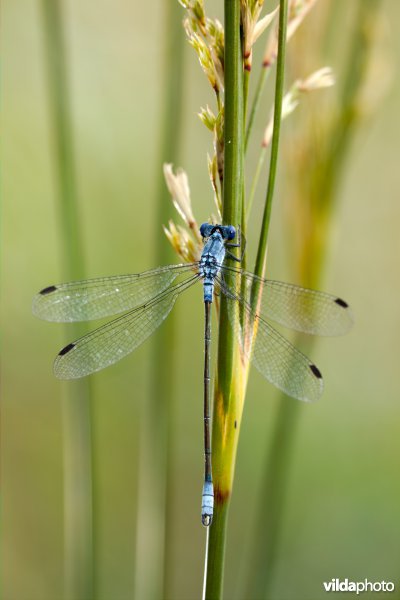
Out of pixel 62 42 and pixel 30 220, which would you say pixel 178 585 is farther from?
pixel 62 42

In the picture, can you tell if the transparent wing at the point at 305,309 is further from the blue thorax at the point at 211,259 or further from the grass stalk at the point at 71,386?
the grass stalk at the point at 71,386

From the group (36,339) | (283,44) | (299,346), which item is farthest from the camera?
(36,339)

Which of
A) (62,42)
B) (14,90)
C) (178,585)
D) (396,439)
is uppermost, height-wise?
(14,90)

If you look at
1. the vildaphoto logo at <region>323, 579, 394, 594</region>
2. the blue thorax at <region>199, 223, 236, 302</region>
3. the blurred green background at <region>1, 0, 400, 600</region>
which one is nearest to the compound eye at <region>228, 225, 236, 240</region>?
the blue thorax at <region>199, 223, 236, 302</region>

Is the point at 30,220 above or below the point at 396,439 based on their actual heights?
above

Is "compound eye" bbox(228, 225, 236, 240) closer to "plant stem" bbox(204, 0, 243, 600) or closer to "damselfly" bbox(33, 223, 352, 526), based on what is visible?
"plant stem" bbox(204, 0, 243, 600)

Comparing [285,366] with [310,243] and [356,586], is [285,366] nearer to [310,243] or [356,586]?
[310,243]

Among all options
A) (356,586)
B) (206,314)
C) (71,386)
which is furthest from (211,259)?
(356,586)

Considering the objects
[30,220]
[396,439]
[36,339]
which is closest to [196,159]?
[30,220]
